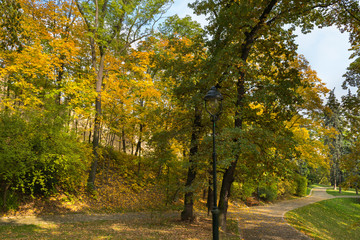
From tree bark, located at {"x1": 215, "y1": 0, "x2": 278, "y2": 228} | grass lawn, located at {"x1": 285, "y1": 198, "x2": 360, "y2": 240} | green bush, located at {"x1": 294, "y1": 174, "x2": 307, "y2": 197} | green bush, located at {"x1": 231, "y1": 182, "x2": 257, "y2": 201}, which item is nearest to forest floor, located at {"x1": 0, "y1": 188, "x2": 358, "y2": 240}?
tree bark, located at {"x1": 215, "y1": 0, "x2": 278, "y2": 228}

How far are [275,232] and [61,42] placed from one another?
48.9 feet

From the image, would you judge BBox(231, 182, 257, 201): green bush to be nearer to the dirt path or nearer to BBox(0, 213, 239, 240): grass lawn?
BBox(0, 213, 239, 240): grass lawn

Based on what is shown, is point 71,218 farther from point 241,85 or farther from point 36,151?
point 241,85

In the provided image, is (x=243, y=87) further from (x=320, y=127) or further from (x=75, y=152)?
(x=320, y=127)

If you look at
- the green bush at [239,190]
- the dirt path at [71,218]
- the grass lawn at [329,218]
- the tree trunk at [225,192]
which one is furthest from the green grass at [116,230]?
the grass lawn at [329,218]

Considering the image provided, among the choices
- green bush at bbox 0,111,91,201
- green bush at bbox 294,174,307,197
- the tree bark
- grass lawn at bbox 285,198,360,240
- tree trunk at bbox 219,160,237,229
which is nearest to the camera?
green bush at bbox 0,111,91,201

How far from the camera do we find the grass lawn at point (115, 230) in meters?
7.14

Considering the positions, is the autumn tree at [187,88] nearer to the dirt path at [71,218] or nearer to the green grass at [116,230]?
the green grass at [116,230]

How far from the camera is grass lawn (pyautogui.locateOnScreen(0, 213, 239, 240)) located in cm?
714

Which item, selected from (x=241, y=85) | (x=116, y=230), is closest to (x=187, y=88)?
(x=241, y=85)

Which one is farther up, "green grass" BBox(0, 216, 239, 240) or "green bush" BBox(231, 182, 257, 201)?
"green bush" BBox(231, 182, 257, 201)

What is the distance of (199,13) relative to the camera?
34.1ft

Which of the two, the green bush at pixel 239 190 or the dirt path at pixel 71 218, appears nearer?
the dirt path at pixel 71 218

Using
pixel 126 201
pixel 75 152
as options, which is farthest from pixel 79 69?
pixel 126 201
